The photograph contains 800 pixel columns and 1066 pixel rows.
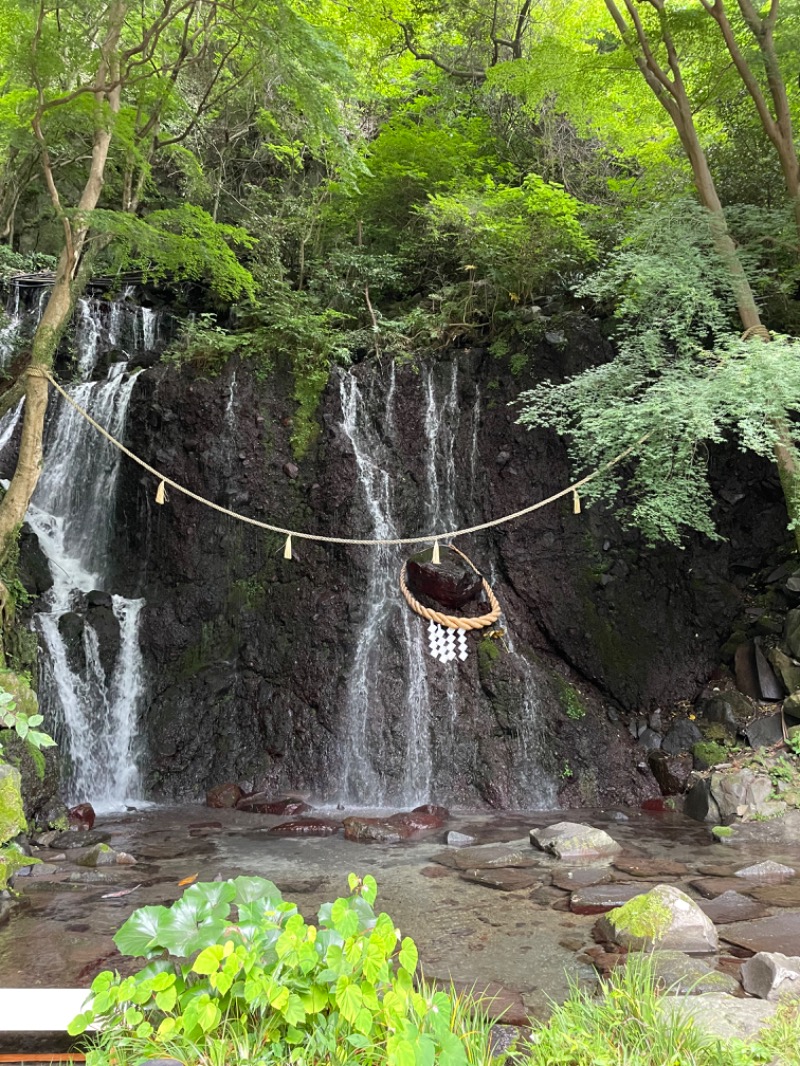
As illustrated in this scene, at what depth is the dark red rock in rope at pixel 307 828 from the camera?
6545mm

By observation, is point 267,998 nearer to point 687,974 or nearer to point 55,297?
point 687,974

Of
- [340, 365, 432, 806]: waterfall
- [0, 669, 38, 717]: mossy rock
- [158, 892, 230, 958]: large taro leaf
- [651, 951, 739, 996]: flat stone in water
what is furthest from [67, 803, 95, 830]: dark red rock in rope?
[651, 951, 739, 996]: flat stone in water

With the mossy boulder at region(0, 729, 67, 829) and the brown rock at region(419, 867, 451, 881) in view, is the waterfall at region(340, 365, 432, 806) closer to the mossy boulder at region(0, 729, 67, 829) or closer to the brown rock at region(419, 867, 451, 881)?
the brown rock at region(419, 867, 451, 881)

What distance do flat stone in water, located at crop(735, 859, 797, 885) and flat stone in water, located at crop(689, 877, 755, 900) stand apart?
0.37ft

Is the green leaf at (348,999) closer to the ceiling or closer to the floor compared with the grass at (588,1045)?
closer to the ceiling

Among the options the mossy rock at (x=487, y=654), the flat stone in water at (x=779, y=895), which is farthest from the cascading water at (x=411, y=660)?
the flat stone in water at (x=779, y=895)

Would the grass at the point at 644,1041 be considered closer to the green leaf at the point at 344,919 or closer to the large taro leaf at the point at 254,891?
the green leaf at the point at 344,919

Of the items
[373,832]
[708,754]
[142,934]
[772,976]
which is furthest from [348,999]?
[708,754]

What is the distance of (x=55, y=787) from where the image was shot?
6.81 meters

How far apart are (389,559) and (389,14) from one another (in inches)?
393

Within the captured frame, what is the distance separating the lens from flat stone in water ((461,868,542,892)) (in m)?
5.09

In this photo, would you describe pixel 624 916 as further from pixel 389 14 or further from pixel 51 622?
pixel 389 14

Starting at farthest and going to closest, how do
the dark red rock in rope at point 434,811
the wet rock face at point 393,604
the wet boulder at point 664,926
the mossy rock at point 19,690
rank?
the wet rock face at point 393,604 → the dark red rock in rope at point 434,811 → the mossy rock at point 19,690 → the wet boulder at point 664,926

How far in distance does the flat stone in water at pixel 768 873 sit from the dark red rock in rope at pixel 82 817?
558cm
